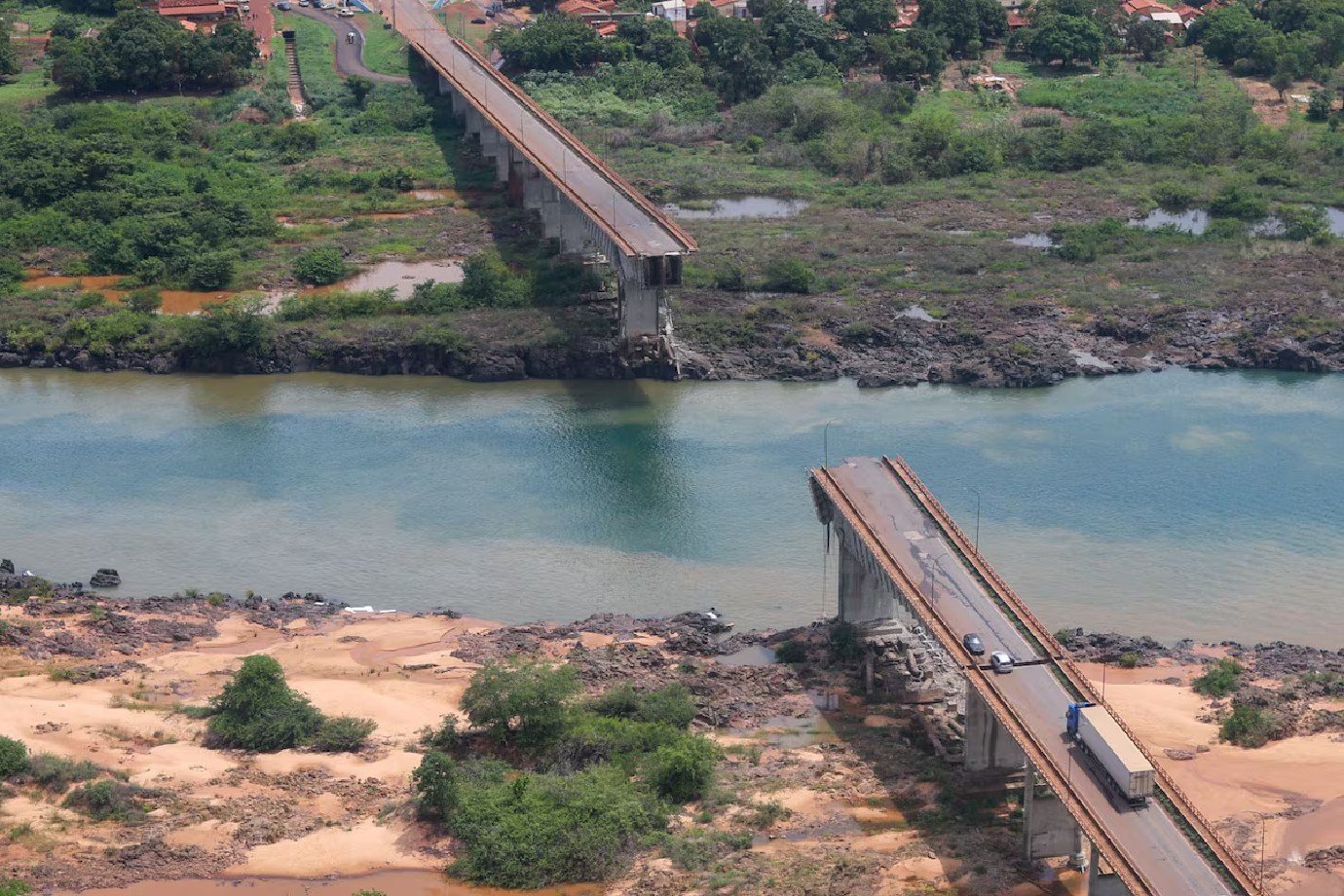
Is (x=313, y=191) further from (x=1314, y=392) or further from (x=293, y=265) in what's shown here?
(x=1314, y=392)

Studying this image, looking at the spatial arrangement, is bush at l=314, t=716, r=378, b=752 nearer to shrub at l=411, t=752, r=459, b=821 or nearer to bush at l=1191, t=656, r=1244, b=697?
shrub at l=411, t=752, r=459, b=821

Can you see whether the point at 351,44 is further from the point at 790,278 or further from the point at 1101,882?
the point at 1101,882

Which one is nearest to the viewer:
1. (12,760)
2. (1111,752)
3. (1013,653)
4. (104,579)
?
(1111,752)

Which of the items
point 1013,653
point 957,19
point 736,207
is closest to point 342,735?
point 1013,653

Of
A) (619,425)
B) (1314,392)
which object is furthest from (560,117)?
(1314,392)

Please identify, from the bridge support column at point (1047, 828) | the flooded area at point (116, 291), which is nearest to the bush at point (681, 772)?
the bridge support column at point (1047, 828)

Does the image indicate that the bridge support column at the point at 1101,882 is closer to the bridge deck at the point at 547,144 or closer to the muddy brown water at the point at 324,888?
the muddy brown water at the point at 324,888

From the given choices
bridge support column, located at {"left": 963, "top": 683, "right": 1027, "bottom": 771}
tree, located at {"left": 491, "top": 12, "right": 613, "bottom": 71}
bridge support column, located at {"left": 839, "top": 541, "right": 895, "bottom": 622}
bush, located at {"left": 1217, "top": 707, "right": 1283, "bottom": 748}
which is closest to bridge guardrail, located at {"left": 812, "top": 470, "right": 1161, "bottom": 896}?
bridge support column, located at {"left": 963, "top": 683, "right": 1027, "bottom": 771}
